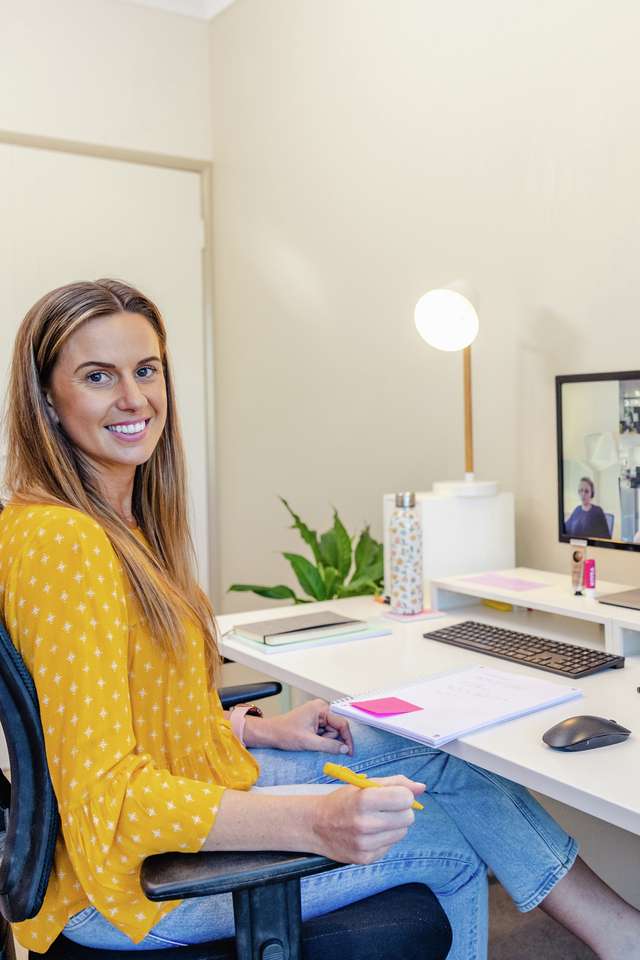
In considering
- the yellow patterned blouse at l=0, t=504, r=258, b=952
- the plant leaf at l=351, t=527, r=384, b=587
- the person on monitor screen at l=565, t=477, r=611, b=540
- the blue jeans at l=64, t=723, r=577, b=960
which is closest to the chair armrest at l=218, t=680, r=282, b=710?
the blue jeans at l=64, t=723, r=577, b=960

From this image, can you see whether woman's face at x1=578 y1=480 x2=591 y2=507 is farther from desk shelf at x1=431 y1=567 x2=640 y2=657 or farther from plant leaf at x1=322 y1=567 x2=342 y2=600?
plant leaf at x1=322 y1=567 x2=342 y2=600

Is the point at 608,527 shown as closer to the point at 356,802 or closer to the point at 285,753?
the point at 285,753

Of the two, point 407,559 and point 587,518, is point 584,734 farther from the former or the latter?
point 407,559

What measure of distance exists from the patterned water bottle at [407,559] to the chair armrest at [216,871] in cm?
107

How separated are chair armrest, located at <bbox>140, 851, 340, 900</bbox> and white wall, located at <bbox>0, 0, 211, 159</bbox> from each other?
109 inches

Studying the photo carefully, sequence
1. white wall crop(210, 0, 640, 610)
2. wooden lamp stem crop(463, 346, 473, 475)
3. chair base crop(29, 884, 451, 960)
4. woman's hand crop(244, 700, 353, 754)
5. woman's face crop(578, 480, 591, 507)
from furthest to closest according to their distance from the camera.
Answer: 1. wooden lamp stem crop(463, 346, 473, 475)
2. white wall crop(210, 0, 640, 610)
3. woman's face crop(578, 480, 591, 507)
4. woman's hand crop(244, 700, 353, 754)
5. chair base crop(29, 884, 451, 960)

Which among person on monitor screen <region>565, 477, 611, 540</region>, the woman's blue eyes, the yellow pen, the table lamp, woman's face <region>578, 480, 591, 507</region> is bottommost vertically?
the yellow pen

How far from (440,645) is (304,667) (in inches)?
10.7

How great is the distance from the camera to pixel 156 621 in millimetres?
1089

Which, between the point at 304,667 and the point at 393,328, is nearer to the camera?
the point at 304,667

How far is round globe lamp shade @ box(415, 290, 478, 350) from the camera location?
2.06 metres

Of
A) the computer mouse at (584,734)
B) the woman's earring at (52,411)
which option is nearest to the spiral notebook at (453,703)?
the computer mouse at (584,734)

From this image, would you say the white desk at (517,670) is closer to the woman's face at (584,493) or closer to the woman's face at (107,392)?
the woman's face at (584,493)

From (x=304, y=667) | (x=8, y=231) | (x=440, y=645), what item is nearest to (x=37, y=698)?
(x=304, y=667)
